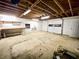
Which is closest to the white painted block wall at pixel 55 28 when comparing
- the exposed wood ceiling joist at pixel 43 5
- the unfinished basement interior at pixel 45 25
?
the unfinished basement interior at pixel 45 25

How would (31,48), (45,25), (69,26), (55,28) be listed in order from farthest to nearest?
(45,25) < (55,28) < (69,26) < (31,48)

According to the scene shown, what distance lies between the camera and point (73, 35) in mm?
6199

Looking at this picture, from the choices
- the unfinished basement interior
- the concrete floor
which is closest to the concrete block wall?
the unfinished basement interior

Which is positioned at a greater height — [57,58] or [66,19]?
[66,19]

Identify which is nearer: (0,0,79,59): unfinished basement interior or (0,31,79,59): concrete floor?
(0,31,79,59): concrete floor

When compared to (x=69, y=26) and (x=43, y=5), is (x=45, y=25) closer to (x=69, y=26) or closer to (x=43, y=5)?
(x=69, y=26)

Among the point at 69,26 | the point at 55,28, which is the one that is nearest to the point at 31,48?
the point at 69,26

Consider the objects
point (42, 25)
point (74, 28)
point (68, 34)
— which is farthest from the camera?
point (42, 25)

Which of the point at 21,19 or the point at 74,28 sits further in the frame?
the point at 21,19

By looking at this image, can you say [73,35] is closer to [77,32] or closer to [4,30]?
[77,32]

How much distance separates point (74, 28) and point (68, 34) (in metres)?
1.06

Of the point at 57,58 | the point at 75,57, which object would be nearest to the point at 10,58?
the point at 57,58

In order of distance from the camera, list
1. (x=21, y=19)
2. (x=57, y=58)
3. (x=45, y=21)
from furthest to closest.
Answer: (x=45, y=21)
(x=21, y=19)
(x=57, y=58)

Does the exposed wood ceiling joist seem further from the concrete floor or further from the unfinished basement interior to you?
the concrete floor
